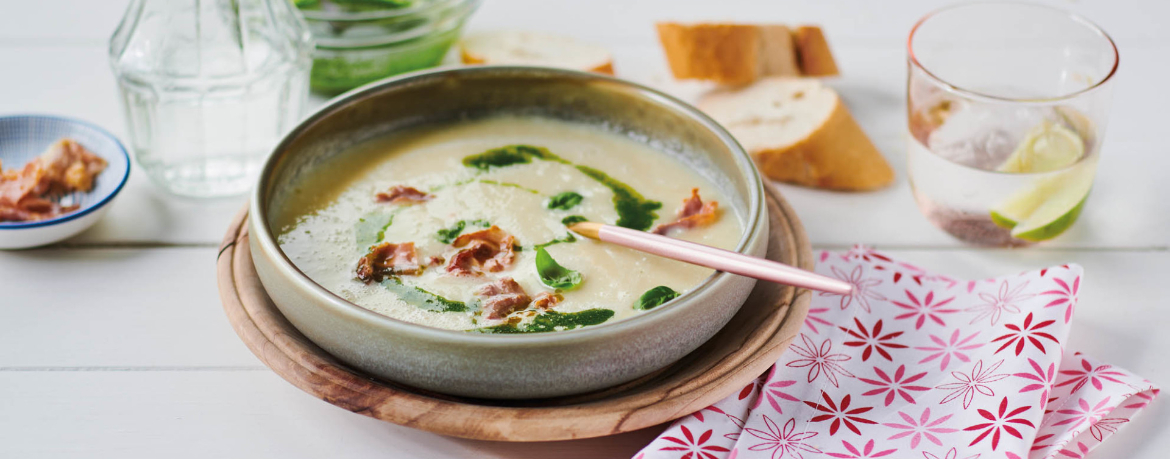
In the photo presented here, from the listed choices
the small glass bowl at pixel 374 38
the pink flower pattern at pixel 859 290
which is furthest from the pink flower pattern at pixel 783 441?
the small glass bowl at pixel 374 38

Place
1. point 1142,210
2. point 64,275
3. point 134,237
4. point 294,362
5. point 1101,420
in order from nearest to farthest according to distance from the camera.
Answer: point 294,362
point 1101,420
point 64,275
point 134,237
point 1142,210

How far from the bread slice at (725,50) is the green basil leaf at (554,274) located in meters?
1.01

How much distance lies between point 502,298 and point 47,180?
1099 millimetres

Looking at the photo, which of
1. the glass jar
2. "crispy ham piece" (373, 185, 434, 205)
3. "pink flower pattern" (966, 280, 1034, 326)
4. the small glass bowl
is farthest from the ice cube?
the glass jar

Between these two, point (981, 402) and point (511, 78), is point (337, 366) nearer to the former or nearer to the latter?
point (511, 78)

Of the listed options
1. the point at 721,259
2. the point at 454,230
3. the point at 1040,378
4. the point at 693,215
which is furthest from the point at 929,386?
the point at 454,230

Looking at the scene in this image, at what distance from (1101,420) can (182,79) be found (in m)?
1.87

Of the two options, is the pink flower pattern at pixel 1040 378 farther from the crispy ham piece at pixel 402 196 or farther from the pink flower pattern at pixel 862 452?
the crispy ham piece at pixel 402 196

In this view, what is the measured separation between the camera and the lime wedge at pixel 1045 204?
6.52ft

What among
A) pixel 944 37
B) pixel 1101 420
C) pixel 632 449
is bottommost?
pixel 632 449

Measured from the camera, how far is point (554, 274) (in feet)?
5.40

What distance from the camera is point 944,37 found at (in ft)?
7.48

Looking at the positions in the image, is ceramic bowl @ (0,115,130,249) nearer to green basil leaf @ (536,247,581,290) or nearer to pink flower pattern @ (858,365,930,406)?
green basil leaf @ (536,247,581,290)

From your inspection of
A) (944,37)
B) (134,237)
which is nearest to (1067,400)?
(944,37)
